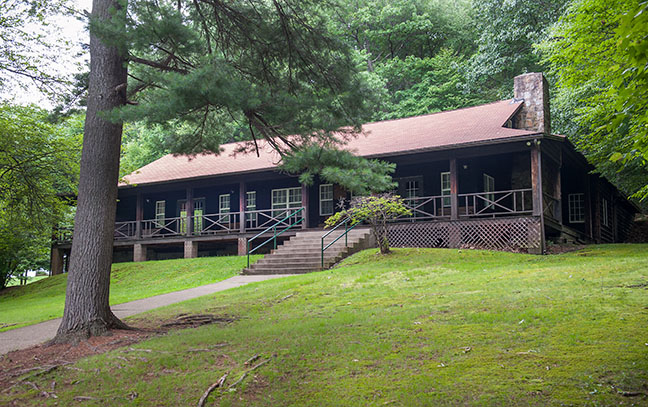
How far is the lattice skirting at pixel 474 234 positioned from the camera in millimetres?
17797

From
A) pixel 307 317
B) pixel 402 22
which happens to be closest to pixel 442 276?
pixel 307 317

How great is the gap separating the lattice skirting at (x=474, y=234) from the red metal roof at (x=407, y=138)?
2.66 m

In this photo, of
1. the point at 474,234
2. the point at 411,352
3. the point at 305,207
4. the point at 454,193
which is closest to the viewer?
the point at 411,352

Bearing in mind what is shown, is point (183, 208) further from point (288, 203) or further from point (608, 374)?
point (608, 374)

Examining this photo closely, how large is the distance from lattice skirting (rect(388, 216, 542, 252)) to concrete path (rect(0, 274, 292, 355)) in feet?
17.7

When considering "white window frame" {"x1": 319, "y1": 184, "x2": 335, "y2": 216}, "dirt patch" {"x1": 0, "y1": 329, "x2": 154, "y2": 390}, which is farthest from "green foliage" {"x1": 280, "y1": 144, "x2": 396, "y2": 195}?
"white window frame" {"x1": 319, "y1": 184, "x2": 335, "y2": 216}

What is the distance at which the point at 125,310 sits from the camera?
11.9 metres

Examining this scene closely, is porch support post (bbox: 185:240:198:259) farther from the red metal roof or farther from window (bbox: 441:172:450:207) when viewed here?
window (bbox: 441:172:450:207)

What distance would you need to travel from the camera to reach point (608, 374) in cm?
550

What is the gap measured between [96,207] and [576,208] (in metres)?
22.6

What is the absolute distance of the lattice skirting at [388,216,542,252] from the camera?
17.8 m

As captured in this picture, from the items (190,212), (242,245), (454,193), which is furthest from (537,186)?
(190,212)

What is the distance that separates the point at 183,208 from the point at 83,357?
20992mm

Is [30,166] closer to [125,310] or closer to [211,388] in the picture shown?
[125,310]
